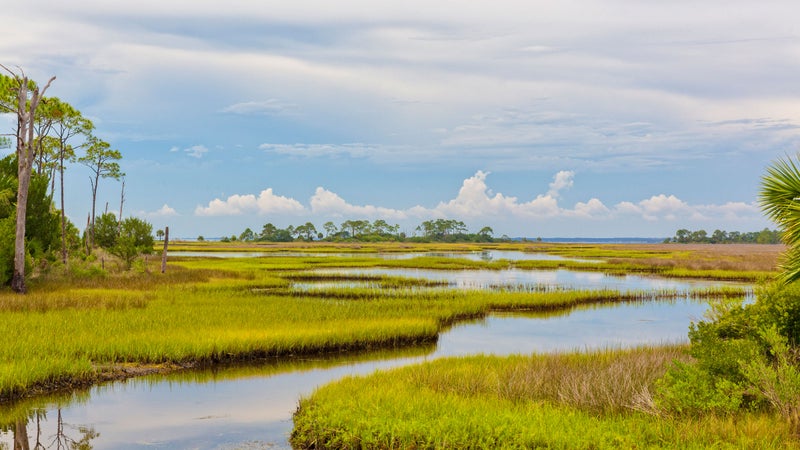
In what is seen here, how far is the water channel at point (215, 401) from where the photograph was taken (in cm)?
1291

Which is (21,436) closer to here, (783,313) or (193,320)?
(193,320)

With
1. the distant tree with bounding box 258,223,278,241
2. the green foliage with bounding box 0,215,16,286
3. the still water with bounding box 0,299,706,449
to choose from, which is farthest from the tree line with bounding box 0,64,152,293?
the distant tree with bounding box 258,223,278,241

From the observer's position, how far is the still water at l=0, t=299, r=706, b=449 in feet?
42.3

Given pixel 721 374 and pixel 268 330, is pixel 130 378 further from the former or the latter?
pixel 721 374

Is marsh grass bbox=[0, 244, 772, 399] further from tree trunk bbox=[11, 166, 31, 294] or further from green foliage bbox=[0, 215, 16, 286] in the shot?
green foliage bbox=[0, 215, 16, 286]

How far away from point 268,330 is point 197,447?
989 centimetres

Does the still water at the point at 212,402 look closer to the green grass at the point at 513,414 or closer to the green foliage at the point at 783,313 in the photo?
the green grass at the point at 513,414

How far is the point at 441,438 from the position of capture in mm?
10602

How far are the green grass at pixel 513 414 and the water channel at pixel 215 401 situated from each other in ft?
5.32

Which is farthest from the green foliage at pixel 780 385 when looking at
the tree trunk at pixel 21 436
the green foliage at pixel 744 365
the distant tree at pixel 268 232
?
the distant tree at pixel 268 232

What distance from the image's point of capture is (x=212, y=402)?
15430 mm

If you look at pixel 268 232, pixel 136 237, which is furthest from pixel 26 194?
pixel 268 232

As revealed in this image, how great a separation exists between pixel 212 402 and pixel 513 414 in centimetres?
778

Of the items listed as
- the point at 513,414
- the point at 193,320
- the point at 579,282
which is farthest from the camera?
the point at 579,282
